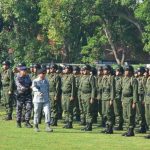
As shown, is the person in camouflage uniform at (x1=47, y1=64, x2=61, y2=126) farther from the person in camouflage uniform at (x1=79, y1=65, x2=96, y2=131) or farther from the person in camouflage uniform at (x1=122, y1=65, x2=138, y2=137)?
the person in camouflage uniform at (x1=122, y1=65, x2=138, y2=137)

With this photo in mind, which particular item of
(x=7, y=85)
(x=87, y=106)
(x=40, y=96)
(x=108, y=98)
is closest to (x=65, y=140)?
(x=40, y=96)

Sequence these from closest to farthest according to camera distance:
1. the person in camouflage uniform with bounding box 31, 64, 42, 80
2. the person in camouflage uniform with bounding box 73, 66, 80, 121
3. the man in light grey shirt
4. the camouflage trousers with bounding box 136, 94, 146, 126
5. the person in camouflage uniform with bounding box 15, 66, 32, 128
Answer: the man in light grey shirt
the camouflage trousers with bounding box 136, 94, 146, 126
the person in camouflage uniform with bounding box 15, 66, 32, 128
the person in camouflage uniform with bounding box 73, 66, 80, 121
the person in camouflage uniform with bounding box 31, 64, 42, 80

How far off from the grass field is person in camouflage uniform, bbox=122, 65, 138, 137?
1.29 ft

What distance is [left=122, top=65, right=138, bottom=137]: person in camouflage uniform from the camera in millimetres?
16672

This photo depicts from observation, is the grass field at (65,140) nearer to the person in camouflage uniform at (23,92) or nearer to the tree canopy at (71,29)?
the person in camouflage uniform at (23,92)

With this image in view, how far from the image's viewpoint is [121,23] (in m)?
45.6

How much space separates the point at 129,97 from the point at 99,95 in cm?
241

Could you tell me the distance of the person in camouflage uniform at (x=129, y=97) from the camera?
16.7 m

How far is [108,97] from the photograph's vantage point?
57.8ft

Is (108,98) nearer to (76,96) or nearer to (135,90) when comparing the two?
(135,90)

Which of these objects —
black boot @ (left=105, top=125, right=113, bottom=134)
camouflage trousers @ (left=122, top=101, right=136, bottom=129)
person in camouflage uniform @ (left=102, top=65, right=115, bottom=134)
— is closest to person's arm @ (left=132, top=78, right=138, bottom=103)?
camouflage trousers @ (left=122, top=101, right=136, bottom=129)

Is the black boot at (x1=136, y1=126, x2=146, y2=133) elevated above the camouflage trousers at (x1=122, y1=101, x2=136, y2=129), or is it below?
below

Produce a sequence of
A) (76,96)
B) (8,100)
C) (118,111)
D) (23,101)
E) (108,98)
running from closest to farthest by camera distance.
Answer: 1. (108,98)
2. (118,111)
3. (23,101)
4. (76,96)
5. (8,100)

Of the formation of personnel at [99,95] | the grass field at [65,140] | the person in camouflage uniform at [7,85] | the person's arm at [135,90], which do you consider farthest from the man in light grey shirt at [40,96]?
the person in camouflage uniform at [7,85]
